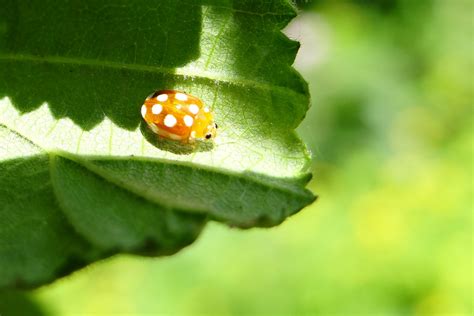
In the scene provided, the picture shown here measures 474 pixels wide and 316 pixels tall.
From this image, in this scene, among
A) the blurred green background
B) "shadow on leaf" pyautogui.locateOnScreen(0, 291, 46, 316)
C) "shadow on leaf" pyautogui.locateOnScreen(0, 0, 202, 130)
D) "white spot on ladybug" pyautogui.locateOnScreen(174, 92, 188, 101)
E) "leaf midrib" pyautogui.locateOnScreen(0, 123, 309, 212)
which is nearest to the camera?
"leaf midrib" pyautogui.locateOnScreen(0, 123, 309, 212)

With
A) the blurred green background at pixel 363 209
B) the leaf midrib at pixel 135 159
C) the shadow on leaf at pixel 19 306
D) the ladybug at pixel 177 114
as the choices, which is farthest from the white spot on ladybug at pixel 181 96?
the blurred green background at pixel 363 209

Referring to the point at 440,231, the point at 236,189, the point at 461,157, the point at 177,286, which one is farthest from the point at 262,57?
the point at 461,157

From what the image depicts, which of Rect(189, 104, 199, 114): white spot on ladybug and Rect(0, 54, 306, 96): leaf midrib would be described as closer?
Rect(0, 54, 306, 96): leaf midrib

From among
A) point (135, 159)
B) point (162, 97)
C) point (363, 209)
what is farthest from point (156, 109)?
point (363, 209)

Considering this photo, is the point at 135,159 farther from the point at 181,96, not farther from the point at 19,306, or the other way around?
→ the point at 19,306

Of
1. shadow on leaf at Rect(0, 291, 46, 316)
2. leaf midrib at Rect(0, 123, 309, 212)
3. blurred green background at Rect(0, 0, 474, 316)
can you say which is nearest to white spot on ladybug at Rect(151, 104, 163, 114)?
leaf midrib at Rect(0, 123, 309, 212)

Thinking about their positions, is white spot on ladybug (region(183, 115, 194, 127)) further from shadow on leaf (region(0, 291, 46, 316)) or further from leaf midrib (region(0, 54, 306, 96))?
shadow on leaf (region(0, 291, 46, 316))

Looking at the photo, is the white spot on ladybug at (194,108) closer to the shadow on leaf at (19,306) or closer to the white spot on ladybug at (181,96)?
the white spot on ladybug at (181,96)

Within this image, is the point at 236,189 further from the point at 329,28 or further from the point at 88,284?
the point at 329,28
